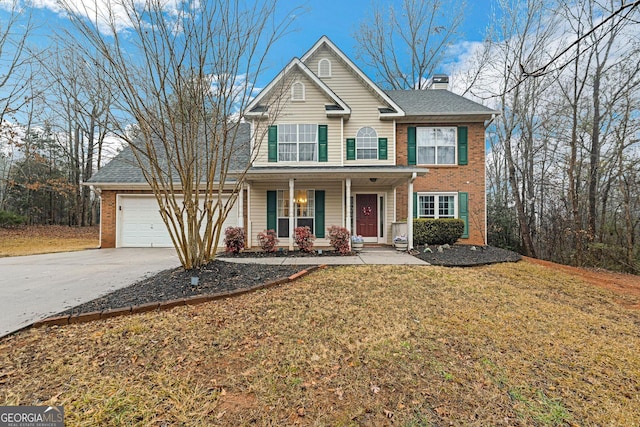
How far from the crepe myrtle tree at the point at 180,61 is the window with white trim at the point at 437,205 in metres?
8.09

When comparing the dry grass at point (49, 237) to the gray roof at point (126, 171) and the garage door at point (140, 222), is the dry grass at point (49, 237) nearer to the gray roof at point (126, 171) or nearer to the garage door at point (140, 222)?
the garage door at point (140, 222)

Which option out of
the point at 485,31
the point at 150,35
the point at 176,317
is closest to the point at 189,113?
the point at 150,35

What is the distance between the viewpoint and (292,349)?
298 cm

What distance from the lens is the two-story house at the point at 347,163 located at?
1038 centimetres

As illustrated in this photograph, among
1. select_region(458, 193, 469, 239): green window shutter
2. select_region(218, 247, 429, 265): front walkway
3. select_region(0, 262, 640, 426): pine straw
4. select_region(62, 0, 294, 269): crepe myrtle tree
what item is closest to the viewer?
select_region(0, 262, 640, 426): pine straw

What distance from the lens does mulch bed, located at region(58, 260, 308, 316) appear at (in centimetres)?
420

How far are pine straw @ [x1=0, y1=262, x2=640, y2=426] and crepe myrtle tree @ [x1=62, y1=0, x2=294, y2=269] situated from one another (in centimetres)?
251

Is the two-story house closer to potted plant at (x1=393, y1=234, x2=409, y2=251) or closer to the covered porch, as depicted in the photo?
the covered porch

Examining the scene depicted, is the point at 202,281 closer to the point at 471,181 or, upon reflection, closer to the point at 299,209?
the point at 299,209

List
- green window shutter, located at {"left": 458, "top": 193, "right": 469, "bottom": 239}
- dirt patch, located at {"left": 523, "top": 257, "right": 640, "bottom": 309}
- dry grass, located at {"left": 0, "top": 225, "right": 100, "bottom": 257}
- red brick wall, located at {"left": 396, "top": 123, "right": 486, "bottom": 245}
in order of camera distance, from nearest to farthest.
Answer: dirt patch, located at {"left": 523, "top": 257, "right": 640, "bottom": 309}
green window shutter, located at {"left": 458, "top": 193, "right": 469, "bottom": 239}
red brick wall, located at {"left": 396, "top": 123, "right": 486, "bottom": 245}
dry grass, located at {"left": 0, "top": 225, "right": 100, "bottom": 257}

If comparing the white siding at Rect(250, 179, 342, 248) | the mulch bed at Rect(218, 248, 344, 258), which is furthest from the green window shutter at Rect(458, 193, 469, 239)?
the mulch bed at Rect(218, 248, 344, 258)

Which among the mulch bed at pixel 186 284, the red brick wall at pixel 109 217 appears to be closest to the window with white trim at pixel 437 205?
the mulch bed at pixel 186 284

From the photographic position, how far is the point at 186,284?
16.2 ft

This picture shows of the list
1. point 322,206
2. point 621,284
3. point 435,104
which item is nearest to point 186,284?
point 322,206
